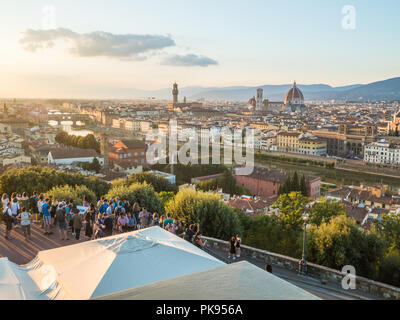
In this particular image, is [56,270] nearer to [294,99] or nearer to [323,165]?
[323,165]

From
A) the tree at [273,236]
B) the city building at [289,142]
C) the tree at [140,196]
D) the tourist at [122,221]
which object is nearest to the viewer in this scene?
the tourist at [122,221]

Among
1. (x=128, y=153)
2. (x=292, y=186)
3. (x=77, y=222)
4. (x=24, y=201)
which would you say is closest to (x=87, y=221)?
(x=77, y=222)

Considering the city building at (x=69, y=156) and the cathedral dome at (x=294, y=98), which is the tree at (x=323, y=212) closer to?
Result: the city building at (x=69, y=156)

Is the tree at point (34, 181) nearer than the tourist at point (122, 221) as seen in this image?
No

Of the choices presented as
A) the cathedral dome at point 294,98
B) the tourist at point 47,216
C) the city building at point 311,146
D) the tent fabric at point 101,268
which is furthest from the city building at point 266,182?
the cathedral dome at point 294,98

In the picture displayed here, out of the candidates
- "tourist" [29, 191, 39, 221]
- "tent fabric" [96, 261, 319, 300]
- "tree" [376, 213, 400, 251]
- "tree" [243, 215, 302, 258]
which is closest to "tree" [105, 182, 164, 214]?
"tree" [243, 215, 302, 258]

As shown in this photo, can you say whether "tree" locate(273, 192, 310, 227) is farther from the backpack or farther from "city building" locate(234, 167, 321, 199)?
"city building" locate(234, 167, 321, 199)

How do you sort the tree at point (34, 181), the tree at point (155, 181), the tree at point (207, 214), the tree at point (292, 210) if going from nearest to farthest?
1. the tree at point (207, 214)
2. the tree at point (292, 210)
3. the tree at point (34, 181)
4. the tree at point (155, 181)

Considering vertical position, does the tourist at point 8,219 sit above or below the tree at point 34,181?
above

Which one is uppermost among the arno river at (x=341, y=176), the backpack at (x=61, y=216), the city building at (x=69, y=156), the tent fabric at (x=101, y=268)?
the tent fabric at (x=101, y=268)
